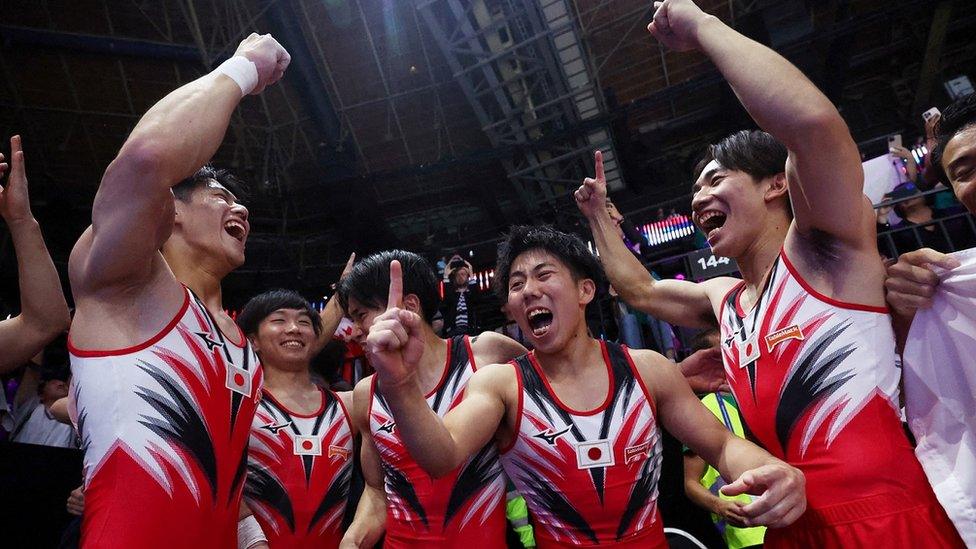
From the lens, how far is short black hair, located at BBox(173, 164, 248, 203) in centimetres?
255

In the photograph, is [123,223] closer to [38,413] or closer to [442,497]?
[442,497]

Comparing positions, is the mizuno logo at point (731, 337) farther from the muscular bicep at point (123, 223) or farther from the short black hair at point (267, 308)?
the short black hair at point (267, 308)

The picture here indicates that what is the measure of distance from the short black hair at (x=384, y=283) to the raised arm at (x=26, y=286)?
1.33 meters

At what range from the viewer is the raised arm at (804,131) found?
1577 mm

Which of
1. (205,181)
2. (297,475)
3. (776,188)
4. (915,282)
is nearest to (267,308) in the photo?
(205,181)

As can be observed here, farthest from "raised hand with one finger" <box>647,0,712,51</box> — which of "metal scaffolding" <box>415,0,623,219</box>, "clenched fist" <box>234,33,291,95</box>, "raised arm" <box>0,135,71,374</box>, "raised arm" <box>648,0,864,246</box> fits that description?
"metal scaffolding" <box>415,0,623,219</box>

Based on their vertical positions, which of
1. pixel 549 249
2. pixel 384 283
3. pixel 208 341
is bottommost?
pixel 208 341

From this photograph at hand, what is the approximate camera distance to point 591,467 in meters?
2.17

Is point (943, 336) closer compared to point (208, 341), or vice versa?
point (943, 336)

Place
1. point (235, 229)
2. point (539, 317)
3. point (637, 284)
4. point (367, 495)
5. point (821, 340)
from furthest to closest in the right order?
point (637, 284), point (367, 495), point (235, 229), point (539, 317), point (821, 340)

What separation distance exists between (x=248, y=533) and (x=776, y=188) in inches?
109

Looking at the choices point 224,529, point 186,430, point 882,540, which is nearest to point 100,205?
point 186,430

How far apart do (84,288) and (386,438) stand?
136 centimetres

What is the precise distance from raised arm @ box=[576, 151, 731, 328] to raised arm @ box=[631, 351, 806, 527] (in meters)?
0.45
